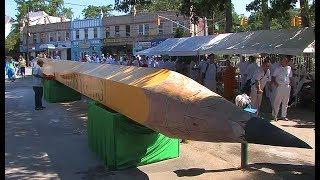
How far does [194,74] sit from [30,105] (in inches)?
290

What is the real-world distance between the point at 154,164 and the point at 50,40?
59.5 m

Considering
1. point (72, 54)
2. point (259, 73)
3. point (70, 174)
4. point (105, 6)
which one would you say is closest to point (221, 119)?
point (70, 174)

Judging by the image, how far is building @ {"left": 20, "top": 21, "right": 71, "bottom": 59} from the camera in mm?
60719

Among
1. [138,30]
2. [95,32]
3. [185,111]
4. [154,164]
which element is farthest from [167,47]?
[95,32]

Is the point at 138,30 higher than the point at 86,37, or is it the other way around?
the point at 138,30

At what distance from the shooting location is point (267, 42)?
47.6ft

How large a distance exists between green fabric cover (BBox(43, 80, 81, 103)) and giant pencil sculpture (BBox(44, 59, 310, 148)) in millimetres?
9274

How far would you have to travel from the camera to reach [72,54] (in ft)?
195

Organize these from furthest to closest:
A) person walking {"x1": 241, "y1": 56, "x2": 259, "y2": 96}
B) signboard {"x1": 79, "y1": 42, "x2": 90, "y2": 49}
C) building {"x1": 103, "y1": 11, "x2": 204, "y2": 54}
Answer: signboard {"x1": 79, "y1": 42, "x2": 90, "y2": 49} → building {"x1": 103, "y1": 11, "x2": 204, "y2": 54} → person walking {"x1": 241, "y1": 56, "x2": 259, "y2": 96}

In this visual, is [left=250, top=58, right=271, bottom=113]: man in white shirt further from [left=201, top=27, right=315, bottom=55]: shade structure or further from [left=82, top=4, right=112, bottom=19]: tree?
[left=82, top=4, right=112, bottom=19]: tree

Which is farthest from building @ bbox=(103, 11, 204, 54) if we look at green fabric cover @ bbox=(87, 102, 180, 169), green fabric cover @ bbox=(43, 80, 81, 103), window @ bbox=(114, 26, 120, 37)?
green fabric cover @ bbox=(87, 102, 180, 169)

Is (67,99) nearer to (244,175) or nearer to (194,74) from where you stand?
(194,74)

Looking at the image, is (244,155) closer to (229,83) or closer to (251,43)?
(229,83)

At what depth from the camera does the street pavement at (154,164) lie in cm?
679
